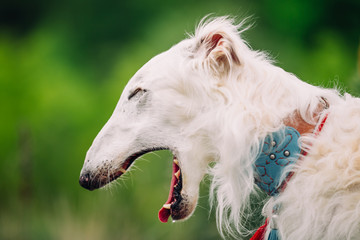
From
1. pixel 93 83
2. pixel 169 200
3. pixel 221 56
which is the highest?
pixel 93 83

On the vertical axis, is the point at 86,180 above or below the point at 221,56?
below

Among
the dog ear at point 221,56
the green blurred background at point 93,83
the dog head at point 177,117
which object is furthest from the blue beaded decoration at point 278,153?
the green blurred background at point 93,83

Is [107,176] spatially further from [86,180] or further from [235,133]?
[235,133]

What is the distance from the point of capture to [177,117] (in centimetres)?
185

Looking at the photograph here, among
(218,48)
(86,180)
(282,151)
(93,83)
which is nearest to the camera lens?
(282,151)

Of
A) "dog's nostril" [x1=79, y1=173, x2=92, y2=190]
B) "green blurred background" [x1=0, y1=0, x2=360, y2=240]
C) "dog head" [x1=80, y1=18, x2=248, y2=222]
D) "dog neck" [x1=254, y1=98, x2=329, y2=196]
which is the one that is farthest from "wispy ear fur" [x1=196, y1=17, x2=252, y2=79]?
"green blurred background" [x1=0, y1=0, x2=360, y2=240]

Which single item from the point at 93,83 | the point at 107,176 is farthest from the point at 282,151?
the point at 93,83

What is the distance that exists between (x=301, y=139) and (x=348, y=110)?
0.21 m

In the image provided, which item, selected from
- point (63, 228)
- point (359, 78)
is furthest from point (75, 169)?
point (359, 78)

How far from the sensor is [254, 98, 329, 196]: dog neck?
1707 millimetres

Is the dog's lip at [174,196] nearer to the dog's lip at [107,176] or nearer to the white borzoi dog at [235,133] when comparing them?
the white borzoi dog at [235,133]

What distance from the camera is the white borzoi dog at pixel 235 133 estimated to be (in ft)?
5.45

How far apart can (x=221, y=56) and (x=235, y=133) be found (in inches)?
11.9

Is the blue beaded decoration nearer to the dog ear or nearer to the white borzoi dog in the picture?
the white borzoi dog
